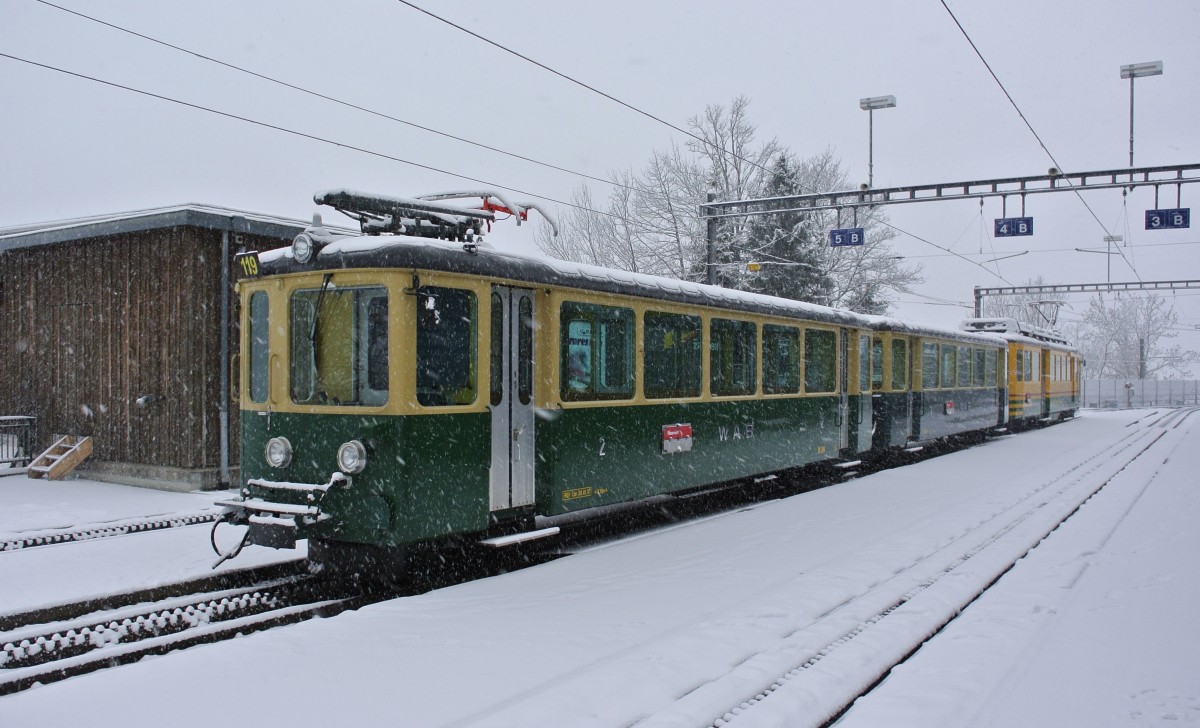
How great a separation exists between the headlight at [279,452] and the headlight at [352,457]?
24.1 inches

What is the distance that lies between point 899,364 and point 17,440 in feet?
49.1

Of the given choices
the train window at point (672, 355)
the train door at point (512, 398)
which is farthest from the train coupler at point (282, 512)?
the train window at point (672, 355)

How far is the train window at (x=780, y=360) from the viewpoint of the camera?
11961mm

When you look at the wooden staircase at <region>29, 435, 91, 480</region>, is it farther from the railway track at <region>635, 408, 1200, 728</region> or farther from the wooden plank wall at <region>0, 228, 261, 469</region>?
the railway track at <region>635, 408, 1200, 728</region>

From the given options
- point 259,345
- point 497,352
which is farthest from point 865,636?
point 259,345

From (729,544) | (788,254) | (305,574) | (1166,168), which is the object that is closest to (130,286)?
(305,574)

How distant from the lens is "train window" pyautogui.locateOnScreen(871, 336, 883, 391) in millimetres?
15702

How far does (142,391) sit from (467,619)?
379 inches

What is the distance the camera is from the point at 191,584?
24.1 ft

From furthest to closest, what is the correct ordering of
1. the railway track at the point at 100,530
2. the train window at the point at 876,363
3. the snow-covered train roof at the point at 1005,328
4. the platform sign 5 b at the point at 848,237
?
the snow-covered train roof at the point at 1005,328, the platform sign 5 b at the point at 848,237, the train window at the point at 876,363, the railway track at the point at 100,530

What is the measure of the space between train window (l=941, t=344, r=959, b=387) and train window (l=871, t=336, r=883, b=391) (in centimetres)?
410

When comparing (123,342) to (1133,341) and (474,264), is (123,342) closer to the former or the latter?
(474,264)

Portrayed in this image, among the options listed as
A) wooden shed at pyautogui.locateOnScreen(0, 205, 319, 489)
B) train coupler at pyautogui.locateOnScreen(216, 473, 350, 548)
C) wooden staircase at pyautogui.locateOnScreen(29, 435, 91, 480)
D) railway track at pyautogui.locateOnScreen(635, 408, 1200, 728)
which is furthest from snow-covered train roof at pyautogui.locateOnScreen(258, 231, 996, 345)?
wooden staircase at pyautogui.locateOnScreen(29, 435, 91, 480)

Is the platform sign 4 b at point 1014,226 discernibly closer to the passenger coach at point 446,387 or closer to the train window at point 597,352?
the passenger coach at point 446,387
